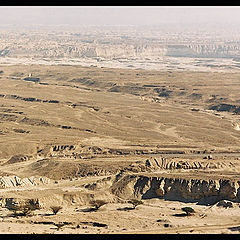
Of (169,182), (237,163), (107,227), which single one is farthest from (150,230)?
(237,163)

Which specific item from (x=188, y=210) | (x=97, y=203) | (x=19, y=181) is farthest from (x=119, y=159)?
(x=188, y=210)

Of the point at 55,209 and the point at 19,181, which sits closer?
the point at 55,209

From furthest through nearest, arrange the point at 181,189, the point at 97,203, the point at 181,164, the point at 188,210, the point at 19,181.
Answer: the point at 181,164 → the point at 19,181 → the point at 181,189 → the point at 97,203 → the point at 188,210

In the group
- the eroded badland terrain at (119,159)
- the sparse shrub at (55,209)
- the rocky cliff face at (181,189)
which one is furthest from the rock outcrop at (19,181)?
the rocky cliff face at (181,189)

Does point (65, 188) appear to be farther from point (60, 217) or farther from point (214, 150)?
point (214, 150)

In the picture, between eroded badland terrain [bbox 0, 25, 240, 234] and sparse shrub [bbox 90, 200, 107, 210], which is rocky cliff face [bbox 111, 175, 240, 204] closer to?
eroded badland terrain [bbox 0, 25, 240, 234]

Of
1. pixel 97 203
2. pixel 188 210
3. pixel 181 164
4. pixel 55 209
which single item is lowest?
pixel 181 164

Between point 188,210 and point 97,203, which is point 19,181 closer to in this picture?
point 97,203

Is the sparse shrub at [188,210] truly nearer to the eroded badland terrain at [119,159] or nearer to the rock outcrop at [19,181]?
the eroded badland terrain at [119,159]
